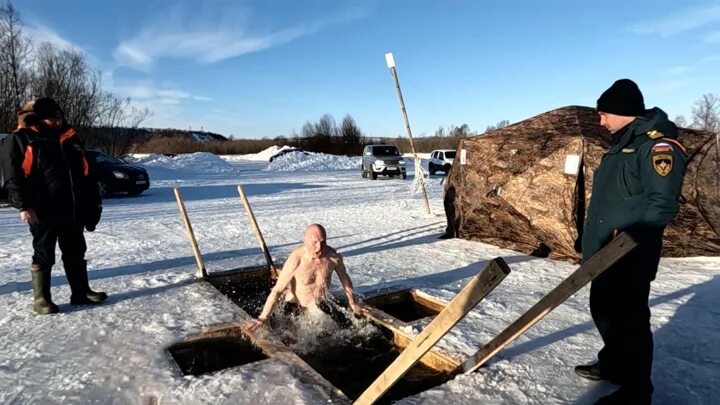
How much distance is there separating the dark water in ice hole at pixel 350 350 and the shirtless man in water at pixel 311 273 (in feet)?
0.65

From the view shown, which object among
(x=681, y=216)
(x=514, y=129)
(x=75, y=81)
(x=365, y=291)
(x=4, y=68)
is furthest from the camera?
(x=75, y=81)

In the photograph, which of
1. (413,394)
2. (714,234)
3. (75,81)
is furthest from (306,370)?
(75,81)

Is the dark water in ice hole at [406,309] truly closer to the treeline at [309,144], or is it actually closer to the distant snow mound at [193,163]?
the distant snow mound at [193,163]

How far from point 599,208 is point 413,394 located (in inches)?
64.5

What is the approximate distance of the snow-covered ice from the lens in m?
2.81

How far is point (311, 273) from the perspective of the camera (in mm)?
3996

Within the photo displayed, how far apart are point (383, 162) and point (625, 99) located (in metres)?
19.3

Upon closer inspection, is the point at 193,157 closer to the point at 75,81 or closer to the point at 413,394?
the point at 75,81

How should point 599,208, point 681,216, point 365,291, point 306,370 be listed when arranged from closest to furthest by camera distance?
point 599,208
point 306,370
point 365,291
point 681,216

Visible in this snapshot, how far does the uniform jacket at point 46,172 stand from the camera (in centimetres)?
385

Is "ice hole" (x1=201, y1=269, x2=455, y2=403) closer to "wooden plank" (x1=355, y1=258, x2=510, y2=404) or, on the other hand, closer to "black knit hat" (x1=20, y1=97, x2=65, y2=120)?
"wooden plank" (x1=355, y1=258, x2=510, y2=404)

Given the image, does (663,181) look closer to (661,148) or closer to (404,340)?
(661,148)

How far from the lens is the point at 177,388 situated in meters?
2.82

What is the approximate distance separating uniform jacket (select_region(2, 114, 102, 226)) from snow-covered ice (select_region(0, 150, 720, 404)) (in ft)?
3.18
